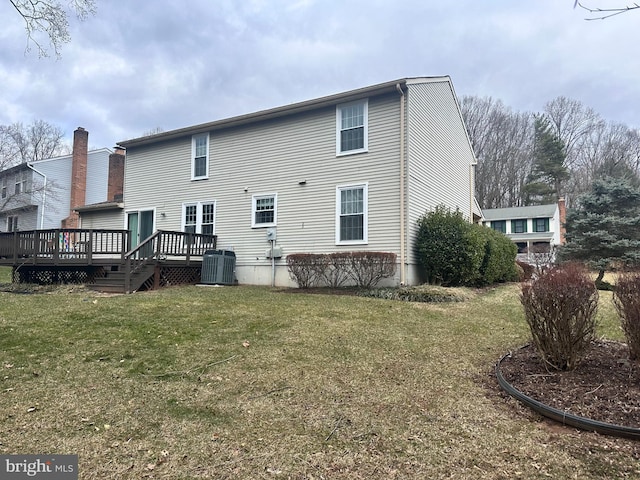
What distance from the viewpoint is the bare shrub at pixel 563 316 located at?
12.6 feet

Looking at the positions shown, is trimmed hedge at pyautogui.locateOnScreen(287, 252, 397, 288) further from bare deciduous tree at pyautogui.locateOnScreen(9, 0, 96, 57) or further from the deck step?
bare deciduous tree at pyautogui.locateOnScreen(9, 0, 96, 57)

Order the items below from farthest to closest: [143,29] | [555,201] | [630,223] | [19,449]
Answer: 1. [555,201]
2. [630,223]
3. [143,29]
4. [19,449]

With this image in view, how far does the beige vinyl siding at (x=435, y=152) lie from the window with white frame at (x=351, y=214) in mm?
1376

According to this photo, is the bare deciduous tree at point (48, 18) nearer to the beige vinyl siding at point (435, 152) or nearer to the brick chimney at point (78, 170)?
the beige vinyl siding at point (435, 152)

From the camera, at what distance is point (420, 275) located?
11961mm

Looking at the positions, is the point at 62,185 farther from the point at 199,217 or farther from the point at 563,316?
the point at 563,316

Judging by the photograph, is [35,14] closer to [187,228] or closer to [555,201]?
[187,228]

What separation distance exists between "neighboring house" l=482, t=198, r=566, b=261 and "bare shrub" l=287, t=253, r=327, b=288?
26.3 m

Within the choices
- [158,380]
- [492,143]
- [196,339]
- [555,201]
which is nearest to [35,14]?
[196,339]

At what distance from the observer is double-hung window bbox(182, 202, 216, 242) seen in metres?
14.5

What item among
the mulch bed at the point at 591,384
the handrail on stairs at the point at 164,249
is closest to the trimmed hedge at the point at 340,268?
the handrail on stairs at the point at 164,249

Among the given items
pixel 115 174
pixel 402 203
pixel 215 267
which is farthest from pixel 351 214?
pixel 115 174

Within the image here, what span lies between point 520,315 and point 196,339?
6171 mm

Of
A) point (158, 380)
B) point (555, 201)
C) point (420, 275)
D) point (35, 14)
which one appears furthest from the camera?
point (555, 201)
